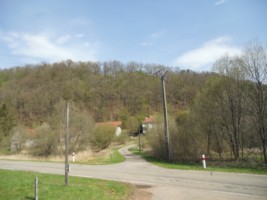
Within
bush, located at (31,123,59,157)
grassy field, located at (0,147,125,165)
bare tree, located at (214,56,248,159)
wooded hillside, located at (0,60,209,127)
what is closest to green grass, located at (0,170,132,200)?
grassy field, located at (0,147,125,165)

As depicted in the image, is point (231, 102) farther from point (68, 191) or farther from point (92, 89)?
point (92, 89)

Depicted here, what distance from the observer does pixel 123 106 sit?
107250mm

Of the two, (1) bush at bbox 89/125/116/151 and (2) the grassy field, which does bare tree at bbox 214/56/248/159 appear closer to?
(2) the grassy field

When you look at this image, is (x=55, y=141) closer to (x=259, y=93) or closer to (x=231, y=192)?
(x=259, y=93)

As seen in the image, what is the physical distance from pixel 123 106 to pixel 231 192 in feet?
322

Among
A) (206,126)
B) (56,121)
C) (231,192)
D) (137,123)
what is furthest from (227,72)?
(137,123)

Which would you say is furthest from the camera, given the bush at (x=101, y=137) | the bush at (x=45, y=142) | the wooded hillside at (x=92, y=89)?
the wooded hillside at (x=92, y=89)

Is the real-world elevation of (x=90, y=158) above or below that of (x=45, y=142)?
below

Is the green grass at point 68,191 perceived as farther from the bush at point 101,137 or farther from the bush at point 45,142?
the bush at point 101,137

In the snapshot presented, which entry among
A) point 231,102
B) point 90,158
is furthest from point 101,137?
point 231,102

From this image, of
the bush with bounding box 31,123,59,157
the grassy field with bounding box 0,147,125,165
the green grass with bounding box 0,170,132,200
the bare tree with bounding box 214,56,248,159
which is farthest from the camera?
the bush with bounding box 31,123,59,157

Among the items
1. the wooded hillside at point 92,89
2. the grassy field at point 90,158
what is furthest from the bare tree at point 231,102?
the wooded hillside at point 92,89

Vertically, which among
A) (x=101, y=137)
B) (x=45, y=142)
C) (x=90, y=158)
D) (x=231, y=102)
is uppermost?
(x=231, y=102)

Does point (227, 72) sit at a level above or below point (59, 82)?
below
